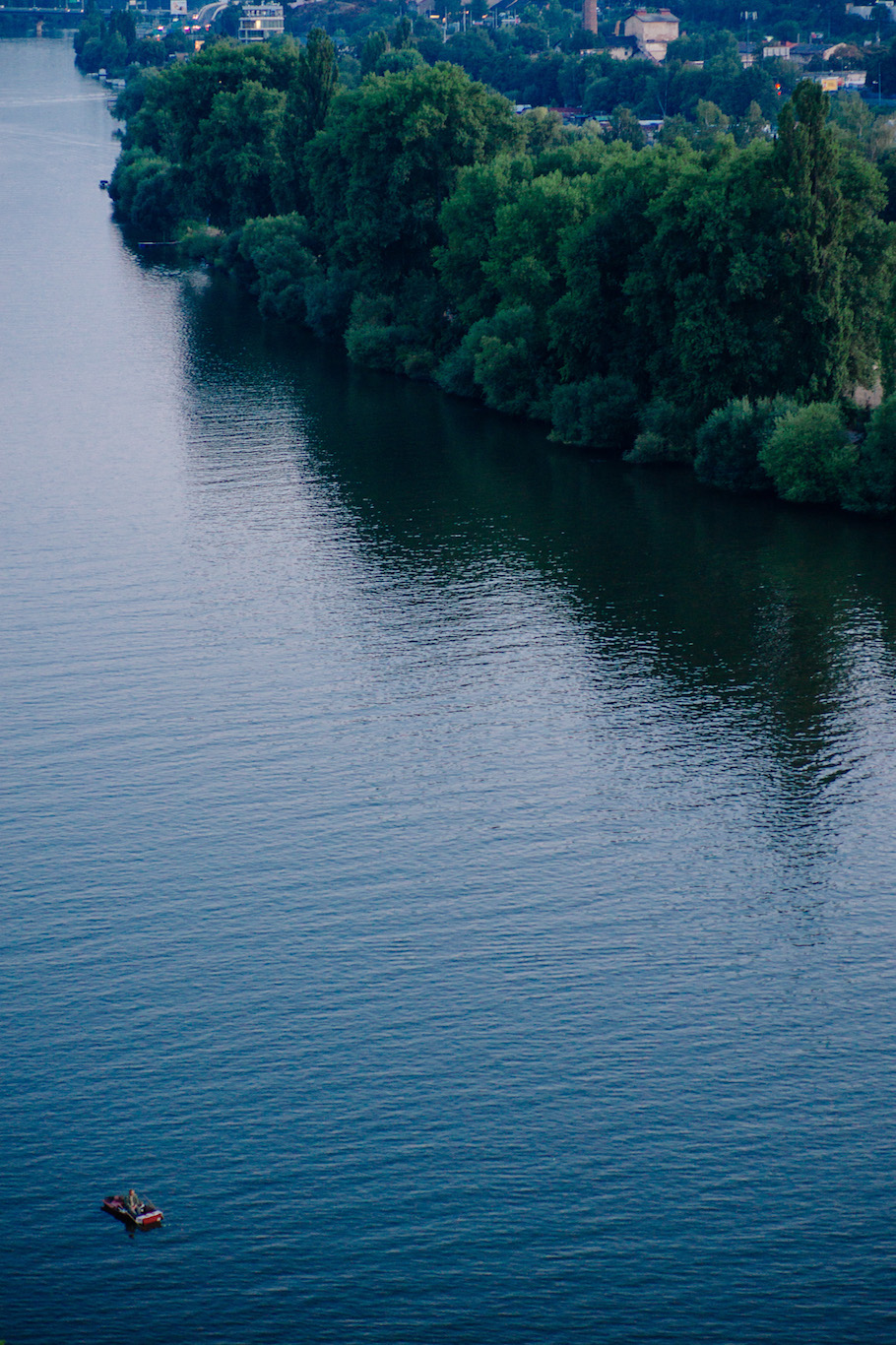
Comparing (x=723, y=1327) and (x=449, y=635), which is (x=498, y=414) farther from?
(x=723, y=1327)

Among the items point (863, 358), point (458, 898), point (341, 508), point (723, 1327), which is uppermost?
point (863, 358)

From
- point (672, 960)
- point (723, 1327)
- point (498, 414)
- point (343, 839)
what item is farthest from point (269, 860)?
point (498, 414)

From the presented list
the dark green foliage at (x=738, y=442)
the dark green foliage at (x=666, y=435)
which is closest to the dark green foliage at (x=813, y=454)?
the dark green foliage at (x=738, y=442)

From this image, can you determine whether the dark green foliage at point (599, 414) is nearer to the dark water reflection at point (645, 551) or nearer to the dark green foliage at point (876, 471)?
the dark water reflection at point (645, 551)

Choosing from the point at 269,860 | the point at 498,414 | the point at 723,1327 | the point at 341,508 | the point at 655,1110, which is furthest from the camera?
the point at 498,414

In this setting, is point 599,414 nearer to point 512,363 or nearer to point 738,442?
point 512,363

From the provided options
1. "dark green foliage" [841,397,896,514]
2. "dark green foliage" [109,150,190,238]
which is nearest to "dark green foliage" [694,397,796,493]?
"dark green foliage" [841,397,896,514]
